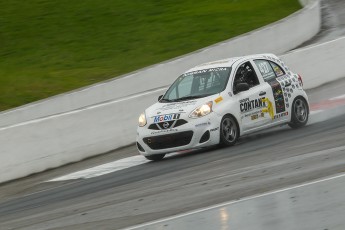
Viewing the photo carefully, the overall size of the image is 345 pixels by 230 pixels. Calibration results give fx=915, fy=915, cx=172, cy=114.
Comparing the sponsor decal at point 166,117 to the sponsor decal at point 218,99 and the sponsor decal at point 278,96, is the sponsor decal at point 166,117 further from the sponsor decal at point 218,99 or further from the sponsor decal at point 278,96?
the sponsor decal at point 278,96

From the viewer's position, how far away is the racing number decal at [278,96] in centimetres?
1545

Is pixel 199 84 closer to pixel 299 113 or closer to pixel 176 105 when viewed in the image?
pixel 176 105

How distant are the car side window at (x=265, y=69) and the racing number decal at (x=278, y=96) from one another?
0.44 ft

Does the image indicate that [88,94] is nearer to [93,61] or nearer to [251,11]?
[93,61]

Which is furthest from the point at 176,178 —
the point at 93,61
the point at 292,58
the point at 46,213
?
the point at 93,61

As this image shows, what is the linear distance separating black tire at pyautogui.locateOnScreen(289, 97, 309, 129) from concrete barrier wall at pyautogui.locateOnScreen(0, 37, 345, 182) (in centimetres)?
344

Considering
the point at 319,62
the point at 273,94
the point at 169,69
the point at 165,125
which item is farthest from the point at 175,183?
the point at 169,69

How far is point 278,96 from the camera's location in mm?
15508

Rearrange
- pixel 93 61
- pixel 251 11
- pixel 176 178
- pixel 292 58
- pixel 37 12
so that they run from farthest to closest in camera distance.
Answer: pixel 37 12
pixel 251 11
pixel 93 61
pixel 292 58
pixel 176 178

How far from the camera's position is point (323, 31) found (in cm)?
3206

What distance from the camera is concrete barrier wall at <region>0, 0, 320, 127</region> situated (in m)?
23.0

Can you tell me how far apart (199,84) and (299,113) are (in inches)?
75.4

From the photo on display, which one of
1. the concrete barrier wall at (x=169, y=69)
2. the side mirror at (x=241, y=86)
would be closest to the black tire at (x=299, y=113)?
the side mirror at (x=241, y=86)

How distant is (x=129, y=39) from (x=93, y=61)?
3.21 m
